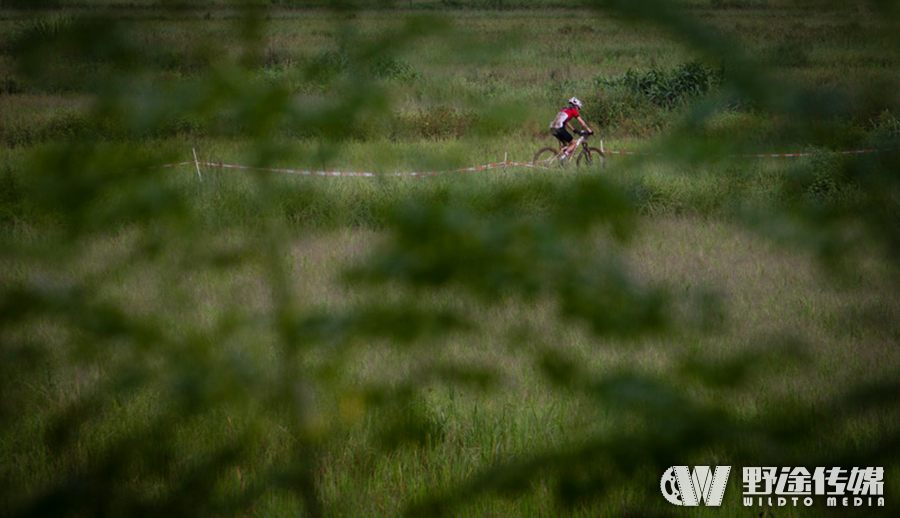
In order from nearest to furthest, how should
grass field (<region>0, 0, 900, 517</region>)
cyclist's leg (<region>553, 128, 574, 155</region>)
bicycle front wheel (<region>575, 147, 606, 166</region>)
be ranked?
grass field (<region>0, 0, 900, 517</region>), bicycle front wheel (<region>575, 147, 606, 166</region>), cyclist's leg (<region>553, 128, 574, 155</region>)

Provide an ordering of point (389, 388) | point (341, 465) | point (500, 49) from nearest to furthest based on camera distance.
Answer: point (500, 49) → point (389, 388) → point (341, 465)

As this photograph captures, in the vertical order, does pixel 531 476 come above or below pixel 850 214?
below

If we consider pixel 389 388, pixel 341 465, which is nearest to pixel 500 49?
pixel 389 388

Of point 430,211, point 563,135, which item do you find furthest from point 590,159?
point 563,135

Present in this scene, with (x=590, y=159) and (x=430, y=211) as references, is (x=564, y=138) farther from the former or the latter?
(x=430, y=211)

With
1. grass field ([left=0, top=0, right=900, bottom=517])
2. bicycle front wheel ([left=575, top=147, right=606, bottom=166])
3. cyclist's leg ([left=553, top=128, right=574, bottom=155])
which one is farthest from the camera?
cyclist's leg ([left=553, top=128, right=574, bottom=155])

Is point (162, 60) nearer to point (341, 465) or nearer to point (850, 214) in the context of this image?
point (850, 214)

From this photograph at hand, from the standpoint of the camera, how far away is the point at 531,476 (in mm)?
Answer: 477

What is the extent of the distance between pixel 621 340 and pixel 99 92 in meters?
0.42

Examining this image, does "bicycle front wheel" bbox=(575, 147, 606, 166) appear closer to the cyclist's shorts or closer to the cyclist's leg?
the cyclist's leg

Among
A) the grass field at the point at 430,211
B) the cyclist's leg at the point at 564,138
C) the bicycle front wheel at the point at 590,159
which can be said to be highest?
the cyclist's leg at the point at 564,138

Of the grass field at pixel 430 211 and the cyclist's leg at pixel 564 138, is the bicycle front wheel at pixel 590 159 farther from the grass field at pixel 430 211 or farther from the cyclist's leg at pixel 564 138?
the cyclist's leg at pixel 564 138

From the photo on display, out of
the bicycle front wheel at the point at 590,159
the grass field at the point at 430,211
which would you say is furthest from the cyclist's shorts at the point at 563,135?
the grass field at the point at 430,211

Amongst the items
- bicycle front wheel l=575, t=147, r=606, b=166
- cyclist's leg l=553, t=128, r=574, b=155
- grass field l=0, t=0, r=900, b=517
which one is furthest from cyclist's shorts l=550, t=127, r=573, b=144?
grass field l=0, t=0, r=900, b=517
